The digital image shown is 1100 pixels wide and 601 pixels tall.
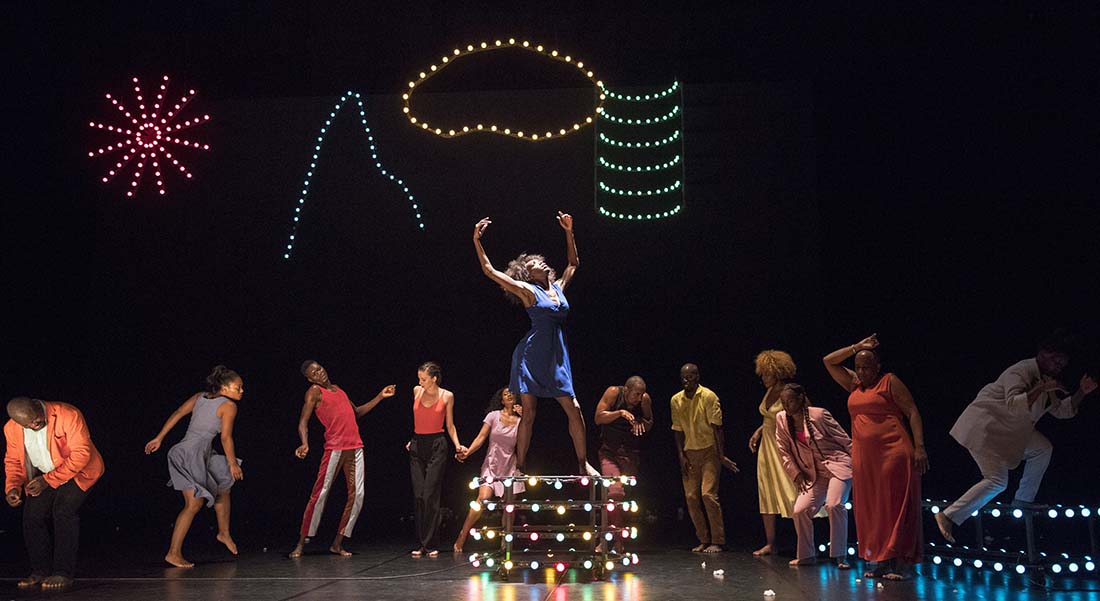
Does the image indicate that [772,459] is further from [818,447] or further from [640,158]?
[640,158]

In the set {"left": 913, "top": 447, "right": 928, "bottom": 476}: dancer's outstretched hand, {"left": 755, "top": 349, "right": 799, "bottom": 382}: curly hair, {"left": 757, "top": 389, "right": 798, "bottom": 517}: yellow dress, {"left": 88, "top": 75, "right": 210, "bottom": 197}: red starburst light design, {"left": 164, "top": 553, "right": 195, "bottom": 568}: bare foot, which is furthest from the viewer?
{"left": 88, "top": 75, "right": 210, "bottom": 197}: red starburst light design

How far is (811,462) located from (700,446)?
1.13m

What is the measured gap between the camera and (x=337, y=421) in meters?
7.40

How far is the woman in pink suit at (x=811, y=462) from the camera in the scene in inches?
249

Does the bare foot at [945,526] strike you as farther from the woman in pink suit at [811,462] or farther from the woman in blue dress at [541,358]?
the woman in blue dress at [541,358]

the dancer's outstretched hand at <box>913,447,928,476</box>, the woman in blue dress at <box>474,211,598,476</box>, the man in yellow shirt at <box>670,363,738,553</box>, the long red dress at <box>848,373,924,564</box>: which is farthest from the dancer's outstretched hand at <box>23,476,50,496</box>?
the dancer's outstretched hand at <box>913,447,928,476</box>

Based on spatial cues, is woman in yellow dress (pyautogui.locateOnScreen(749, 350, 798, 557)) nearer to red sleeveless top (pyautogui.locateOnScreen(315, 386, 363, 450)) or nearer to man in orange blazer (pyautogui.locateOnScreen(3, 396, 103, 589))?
red sleeveless top (pyautogui.locateOnScreen(315, 386, 363, 450))

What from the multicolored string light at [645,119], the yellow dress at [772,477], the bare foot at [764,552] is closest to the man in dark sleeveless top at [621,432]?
the yellow dress at [772,477]

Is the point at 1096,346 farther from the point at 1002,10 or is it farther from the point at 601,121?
the point at 601,121

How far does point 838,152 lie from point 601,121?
2.09m

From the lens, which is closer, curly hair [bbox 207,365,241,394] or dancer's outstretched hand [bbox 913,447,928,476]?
dancer's outstretched hand [bbox 913,447,928,476]

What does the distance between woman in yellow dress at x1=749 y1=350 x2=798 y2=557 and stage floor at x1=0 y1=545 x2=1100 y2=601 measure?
327mm

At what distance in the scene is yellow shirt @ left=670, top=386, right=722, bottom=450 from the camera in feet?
24.4

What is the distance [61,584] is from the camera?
5801mm
